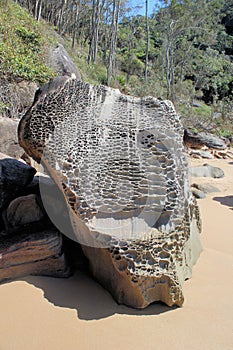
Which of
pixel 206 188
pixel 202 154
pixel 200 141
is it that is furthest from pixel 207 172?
pixel 200 141

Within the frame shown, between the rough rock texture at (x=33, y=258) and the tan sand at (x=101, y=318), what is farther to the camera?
the rough rock texture at (x=33, y=258)

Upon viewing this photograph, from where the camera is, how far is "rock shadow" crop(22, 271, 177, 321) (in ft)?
6.17

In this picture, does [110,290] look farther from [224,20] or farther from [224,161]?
[224,20]

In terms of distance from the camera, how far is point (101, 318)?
1.83 meters

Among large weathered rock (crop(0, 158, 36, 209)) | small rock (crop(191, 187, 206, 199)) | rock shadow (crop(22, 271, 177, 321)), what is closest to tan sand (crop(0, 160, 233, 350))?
rock shadow (crop(22, 271, 177, 321))

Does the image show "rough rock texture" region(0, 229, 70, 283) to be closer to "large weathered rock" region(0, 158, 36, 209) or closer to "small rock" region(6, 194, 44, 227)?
"small rock" region(6, 194, 44, 227)

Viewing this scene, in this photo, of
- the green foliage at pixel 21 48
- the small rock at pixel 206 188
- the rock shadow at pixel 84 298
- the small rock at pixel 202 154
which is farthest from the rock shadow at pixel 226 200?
the green foliage at pixel 21 48

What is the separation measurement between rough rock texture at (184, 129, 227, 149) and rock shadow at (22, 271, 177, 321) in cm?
861

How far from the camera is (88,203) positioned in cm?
204

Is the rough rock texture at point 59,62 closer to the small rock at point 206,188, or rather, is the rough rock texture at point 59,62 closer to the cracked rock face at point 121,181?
the small rock at point 206,188

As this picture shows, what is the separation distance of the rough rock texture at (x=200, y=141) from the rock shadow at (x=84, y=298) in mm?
8610

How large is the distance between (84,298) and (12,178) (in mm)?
1247

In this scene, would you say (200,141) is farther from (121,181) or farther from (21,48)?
(121,181)

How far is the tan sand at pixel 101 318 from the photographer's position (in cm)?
167
